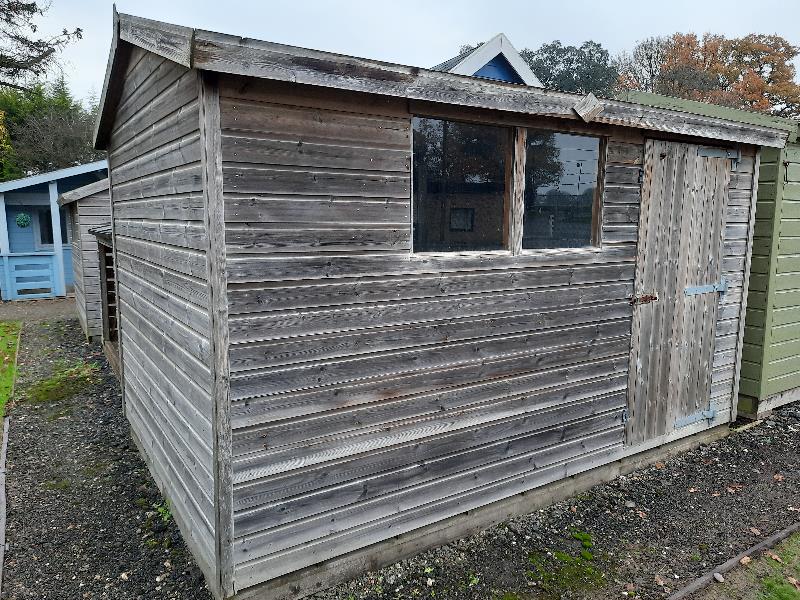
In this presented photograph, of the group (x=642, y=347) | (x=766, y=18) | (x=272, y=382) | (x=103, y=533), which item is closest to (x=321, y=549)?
(x=272, y=382)

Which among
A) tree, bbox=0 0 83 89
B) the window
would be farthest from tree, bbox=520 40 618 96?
the window

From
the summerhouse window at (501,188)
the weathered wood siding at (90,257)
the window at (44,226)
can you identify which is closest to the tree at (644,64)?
the weathered wood siding at (90,257)

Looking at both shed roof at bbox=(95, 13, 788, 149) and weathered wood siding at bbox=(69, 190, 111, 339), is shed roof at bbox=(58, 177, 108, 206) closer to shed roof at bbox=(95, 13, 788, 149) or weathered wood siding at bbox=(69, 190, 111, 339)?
weathered wood siding at bbox=(69, 190, 111, 339)

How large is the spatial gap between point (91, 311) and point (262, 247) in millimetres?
8775

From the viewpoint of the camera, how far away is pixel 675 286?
5.54 m

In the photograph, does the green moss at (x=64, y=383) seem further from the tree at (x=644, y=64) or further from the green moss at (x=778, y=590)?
the tree at (x=644, y=64)

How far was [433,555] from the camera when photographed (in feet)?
13.8

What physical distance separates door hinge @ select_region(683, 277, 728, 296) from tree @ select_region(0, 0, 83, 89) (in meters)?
25.3

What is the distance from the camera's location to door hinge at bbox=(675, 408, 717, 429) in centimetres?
588

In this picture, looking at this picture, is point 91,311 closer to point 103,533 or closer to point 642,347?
point 103,533

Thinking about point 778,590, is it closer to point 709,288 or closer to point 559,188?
point 709,288

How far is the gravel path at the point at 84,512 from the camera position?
387 cm

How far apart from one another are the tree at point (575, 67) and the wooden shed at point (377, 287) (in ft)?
72.6

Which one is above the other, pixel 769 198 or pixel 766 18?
pixel 766 18
